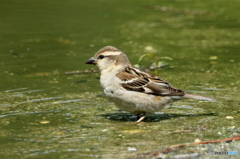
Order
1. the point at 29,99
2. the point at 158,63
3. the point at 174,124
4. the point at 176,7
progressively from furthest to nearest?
the point at 176,7
the point at 158,63
the point at 29,99
the point at 174,124

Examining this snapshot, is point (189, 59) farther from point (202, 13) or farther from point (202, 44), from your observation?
point (202, 13)

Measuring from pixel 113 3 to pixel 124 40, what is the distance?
452 centimetres

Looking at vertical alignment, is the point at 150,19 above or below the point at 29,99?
above

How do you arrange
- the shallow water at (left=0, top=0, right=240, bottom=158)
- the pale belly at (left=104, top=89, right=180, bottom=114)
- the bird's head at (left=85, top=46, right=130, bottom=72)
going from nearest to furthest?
the shallow water at (left=0, top=0, right=240, bottom=158), the pale belly at (left=104, top=89, right=180, bottom=114), the bird's head at (left=85, top=46, right=130, bottom=72)

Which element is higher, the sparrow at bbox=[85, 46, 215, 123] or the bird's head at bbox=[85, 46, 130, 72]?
the bird's head at bbox=[85, 46, 130, 72]

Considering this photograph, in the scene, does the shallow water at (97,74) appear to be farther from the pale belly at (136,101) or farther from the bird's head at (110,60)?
the bird's head at (110,60)

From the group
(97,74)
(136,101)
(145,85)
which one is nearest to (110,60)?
(145,85)

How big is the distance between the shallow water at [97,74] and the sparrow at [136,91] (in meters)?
0.25

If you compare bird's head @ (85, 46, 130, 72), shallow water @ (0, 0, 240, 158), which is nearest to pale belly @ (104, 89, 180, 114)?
shallow water @ (0, 0, 240, 158)

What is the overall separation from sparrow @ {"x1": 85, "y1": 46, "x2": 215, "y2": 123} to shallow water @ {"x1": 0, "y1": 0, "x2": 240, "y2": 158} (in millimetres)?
246

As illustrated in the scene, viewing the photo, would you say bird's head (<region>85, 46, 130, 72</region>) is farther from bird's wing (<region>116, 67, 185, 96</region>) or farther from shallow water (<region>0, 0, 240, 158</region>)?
shallow water (<region>0, 0, 240, 158</region>)

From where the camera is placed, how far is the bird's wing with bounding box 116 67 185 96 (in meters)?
7.22

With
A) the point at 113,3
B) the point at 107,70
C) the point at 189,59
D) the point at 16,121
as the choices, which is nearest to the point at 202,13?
the point at 113,3

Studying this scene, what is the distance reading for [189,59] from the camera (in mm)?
10922
